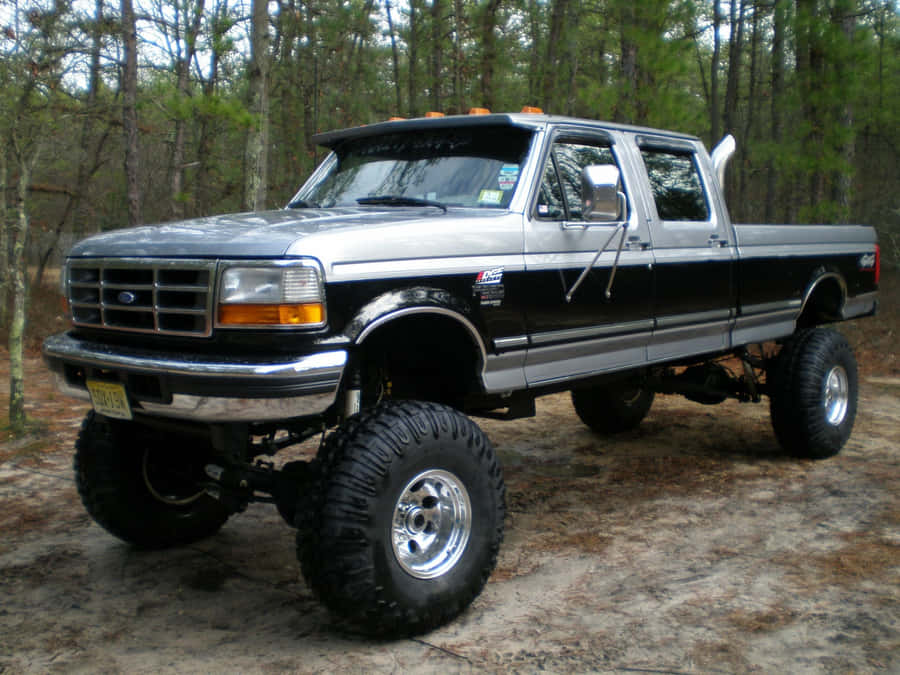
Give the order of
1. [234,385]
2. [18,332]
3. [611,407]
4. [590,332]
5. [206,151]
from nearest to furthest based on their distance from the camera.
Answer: [234,385] < [590,332] < [611,407] < [18,332] < [206,151]

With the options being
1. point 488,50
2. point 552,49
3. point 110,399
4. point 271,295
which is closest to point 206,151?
point 488,50

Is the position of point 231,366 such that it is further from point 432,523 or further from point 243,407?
point 432,523

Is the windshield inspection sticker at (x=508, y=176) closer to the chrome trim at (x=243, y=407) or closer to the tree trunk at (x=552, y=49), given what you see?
the chrome trim at (x=243, y=407)

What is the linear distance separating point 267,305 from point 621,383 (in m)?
3.22

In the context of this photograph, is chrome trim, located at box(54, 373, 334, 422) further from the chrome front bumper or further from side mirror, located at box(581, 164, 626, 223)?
side mirror, located at box(581, 164, 626, 223)

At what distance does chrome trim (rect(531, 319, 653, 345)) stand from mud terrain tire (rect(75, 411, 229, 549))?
1.83m

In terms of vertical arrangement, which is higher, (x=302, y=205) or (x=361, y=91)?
(x=361, y=91)

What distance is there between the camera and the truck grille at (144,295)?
3176 millimetres

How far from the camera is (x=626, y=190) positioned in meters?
4.76

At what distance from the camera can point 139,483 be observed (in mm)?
4207

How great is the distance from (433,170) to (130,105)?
25.3 ft

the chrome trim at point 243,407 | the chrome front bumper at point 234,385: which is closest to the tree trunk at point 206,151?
the chrome front bumper at point 234,385

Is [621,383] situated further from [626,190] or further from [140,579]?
[140,579]

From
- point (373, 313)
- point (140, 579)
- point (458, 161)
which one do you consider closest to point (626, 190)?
point (458, 161)
